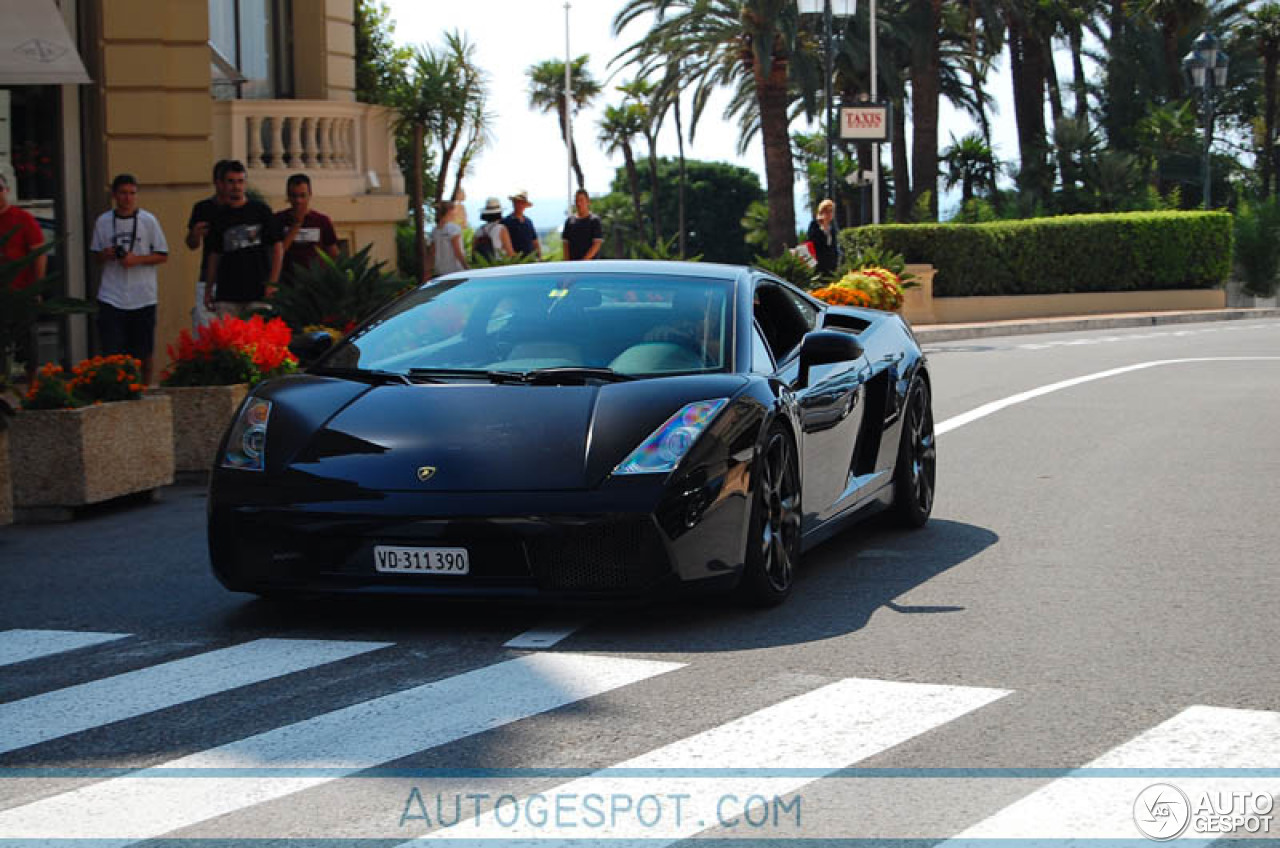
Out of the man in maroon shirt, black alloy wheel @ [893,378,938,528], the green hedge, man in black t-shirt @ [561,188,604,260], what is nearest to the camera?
black alloy wheel @ [893,378,938,528]

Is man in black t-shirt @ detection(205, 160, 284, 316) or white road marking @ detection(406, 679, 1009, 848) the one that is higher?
man in black t-shirt @ detection(205, 160, 284, 316)

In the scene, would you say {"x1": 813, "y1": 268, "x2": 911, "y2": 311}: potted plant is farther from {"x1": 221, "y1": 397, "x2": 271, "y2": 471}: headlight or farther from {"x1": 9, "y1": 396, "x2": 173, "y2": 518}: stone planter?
{"x1": 221, "y1": 397, "x2": 271, "y2": 471}: headlight

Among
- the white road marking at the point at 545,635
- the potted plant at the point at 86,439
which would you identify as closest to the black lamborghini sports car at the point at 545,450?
the white road marking at the point at 545,635

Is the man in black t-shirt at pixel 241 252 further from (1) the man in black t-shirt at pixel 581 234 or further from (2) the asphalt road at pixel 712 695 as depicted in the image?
(1) the man in black t-shirt at pixel 581 234

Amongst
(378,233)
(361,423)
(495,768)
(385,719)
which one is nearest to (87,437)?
(361,423)

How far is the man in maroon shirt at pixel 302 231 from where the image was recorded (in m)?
14.7

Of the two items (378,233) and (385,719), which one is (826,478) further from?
(378,233)

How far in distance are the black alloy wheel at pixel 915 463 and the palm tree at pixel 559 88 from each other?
95.5m

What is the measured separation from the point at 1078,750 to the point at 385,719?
187cm

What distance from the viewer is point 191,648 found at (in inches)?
262

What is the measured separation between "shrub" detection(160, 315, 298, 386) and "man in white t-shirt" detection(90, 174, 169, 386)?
223cm

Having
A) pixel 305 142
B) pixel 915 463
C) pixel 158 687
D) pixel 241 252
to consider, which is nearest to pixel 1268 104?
pixel 305 142

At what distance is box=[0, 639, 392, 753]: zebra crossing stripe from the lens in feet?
18.3

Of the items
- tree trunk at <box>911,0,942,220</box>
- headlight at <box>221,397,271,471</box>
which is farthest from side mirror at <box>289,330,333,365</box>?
tree trunk at <box>911,0,942,220</box>
